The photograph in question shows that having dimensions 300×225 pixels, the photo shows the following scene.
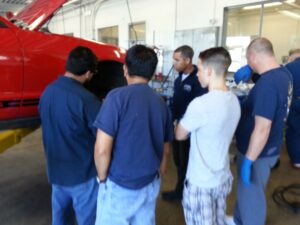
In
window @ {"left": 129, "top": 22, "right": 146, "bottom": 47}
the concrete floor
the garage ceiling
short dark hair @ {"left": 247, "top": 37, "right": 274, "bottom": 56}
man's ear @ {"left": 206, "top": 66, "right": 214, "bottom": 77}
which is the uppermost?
the garage ceiling

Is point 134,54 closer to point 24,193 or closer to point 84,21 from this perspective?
point 24,193

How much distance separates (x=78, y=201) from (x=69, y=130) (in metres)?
0.46

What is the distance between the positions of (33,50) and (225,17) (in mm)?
4506

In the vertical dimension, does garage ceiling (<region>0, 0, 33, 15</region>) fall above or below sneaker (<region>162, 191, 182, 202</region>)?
above

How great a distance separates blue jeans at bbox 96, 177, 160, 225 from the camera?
51.2 inches

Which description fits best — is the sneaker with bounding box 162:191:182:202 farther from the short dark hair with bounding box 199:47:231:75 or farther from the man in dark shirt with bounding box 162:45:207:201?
the short dark hair with bounding box 199:47:231:75

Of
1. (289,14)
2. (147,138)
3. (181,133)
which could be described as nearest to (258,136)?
(181,133)

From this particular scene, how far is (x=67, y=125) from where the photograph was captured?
1480 millimetres

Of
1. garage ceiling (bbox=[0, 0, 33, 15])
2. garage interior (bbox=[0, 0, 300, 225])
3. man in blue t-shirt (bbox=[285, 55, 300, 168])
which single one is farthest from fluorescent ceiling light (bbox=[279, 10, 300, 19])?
garage ceiling (bbox=[0, 0, 33, 15])

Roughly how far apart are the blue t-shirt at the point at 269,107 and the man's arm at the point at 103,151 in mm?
936

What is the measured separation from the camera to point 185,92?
234 centimetres

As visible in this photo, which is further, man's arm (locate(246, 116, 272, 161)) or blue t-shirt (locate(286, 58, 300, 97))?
blue t-shirt (locate(286, 58, 300, 97))

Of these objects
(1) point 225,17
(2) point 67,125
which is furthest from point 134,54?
(1) point 225,17

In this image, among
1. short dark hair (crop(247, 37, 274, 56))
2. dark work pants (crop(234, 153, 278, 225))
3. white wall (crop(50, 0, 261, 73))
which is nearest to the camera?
short dark hair (crop(247, 37, 274, 56))
